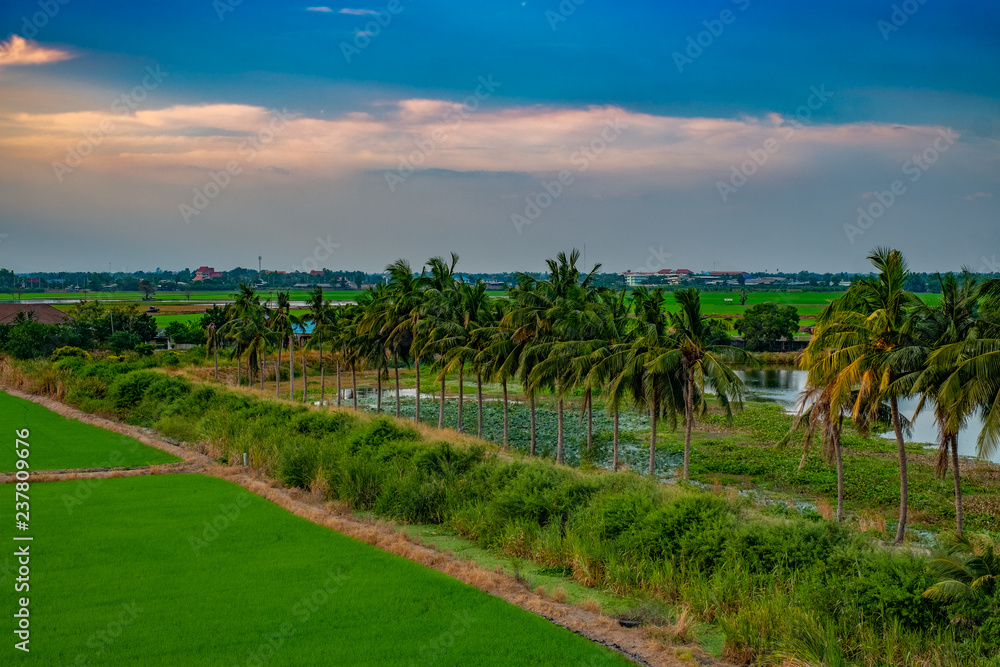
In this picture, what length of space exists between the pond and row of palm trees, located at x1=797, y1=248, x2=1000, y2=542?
11.1m

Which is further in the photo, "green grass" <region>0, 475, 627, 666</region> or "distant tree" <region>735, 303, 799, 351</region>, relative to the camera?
"distant tree" <region>735, 303, 799, 351</region>

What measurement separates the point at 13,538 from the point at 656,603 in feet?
52.6

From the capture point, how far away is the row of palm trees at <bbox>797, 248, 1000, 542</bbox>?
65.1 ft

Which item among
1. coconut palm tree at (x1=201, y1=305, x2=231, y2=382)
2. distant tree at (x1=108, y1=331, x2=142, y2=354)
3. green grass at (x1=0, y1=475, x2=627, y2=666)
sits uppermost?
coconut palm tree at (x1=201, y1=305, x2=231, y2=382)

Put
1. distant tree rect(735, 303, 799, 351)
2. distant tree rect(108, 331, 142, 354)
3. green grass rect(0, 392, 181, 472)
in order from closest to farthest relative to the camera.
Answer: green grass rect(0, 392, 181, 472), distant tree rect(108, 331, 142, 354), distant tree rect(735, 303, 799, 351)

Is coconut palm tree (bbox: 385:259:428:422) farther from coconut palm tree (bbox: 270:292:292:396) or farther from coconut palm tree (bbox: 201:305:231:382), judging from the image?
coconut palm tree (bbox: 201:305:231:382)

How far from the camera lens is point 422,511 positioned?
76.9 feet

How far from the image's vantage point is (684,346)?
28578 millimetres

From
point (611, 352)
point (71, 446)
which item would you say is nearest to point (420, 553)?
point (611, 352)

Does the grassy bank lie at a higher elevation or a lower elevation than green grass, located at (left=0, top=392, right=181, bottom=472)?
higher

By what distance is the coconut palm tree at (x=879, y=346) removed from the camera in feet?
71.9

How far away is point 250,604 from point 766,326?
8672 centimetres

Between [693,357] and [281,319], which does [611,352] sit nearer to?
[693,357]

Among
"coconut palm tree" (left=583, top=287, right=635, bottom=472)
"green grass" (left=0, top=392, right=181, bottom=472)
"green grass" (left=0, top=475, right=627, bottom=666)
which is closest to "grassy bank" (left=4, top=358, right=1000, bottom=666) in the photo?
"green grass" (left=0, top=475, right=627, bottom=666)
